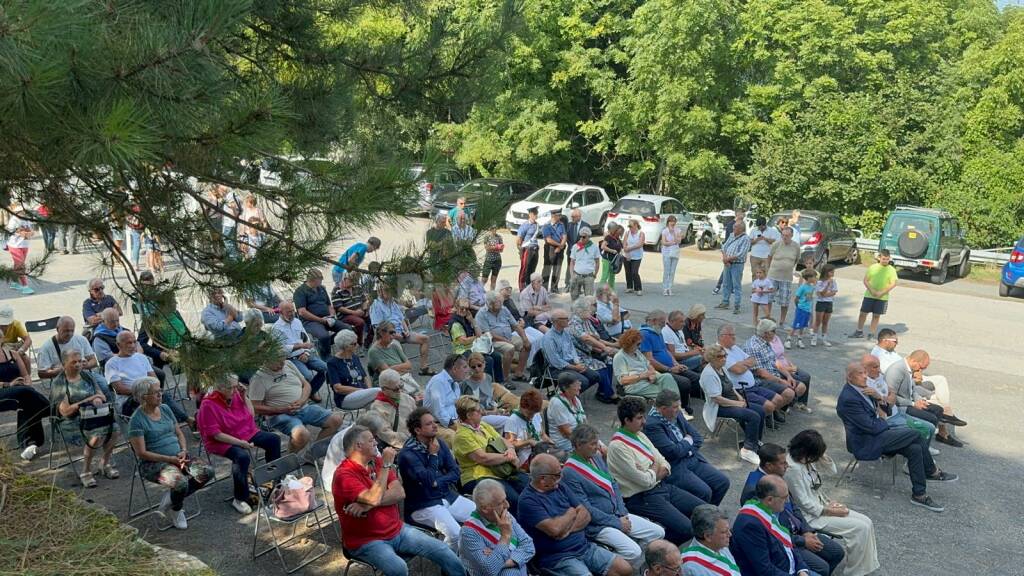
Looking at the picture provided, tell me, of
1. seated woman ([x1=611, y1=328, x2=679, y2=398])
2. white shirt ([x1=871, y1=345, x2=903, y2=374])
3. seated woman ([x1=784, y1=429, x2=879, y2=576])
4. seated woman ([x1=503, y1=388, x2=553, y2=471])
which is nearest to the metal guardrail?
white shirt ([x1=871, y1=345, x2=903, y2=374])

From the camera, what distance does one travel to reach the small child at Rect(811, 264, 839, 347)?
13.1 meters

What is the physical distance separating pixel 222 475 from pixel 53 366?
6.91 ft

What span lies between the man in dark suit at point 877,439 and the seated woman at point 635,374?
1856 mm

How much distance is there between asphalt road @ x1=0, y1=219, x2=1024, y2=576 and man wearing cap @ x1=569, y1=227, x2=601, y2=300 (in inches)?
27.6

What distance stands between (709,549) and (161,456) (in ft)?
13.8

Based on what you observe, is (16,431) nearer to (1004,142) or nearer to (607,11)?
(607,11)

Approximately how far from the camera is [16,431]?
26.1ft

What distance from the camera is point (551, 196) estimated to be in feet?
87.3

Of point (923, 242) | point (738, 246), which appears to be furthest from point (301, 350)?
point (923, 242)

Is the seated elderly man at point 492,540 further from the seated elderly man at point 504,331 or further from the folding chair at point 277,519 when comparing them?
the seated elderly man at point 504,331

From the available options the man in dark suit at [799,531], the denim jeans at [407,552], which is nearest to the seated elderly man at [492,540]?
the denim jeans at [407,552]

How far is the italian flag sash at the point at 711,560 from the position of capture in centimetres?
570

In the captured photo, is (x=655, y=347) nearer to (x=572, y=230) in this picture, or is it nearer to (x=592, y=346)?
(x=592, y=346)

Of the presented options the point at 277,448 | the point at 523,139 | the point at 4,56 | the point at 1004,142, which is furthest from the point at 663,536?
the point at 1004,142
